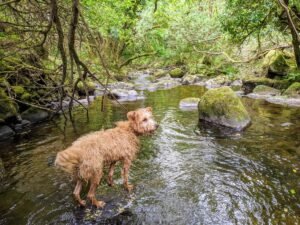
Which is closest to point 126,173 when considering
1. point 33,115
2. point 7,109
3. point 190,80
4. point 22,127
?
point 7,109

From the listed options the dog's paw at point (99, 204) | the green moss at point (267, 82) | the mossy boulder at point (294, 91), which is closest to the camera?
the dog's paw at point (99, 204)

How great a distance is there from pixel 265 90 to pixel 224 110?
8.58m

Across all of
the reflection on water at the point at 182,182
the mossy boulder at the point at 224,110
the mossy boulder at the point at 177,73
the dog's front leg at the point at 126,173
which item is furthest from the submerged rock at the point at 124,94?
the dog's front leg at the point at 126,173

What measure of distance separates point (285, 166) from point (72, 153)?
529cm

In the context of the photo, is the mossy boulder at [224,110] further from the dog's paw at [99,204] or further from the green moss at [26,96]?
the green moss at [26,96]

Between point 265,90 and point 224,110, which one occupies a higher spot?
point 224,110

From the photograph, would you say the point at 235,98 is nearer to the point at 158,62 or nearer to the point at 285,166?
the point at 285,166

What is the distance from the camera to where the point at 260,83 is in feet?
67.9

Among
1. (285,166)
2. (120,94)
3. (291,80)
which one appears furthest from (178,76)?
(285,166)

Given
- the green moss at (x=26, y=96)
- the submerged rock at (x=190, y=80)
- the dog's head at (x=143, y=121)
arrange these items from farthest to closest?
1. the submerged rock at (x=190, y=80)
2. the green moss at (x=26, y=96)
3. the dog's head at (x=143, y=121)

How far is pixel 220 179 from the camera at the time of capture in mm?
6840

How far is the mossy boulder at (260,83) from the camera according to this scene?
1948 cm

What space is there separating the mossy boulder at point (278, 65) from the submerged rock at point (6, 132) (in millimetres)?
16983

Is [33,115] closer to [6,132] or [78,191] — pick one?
[6,132]
